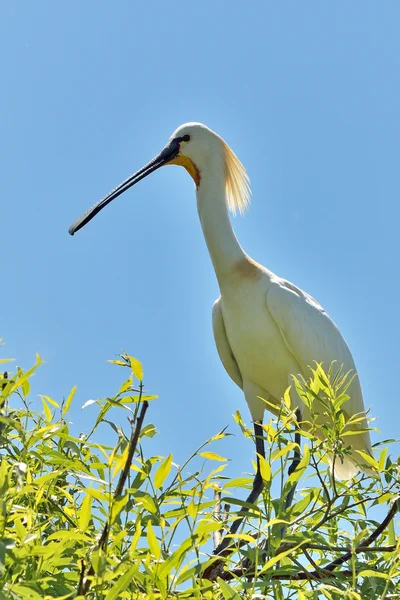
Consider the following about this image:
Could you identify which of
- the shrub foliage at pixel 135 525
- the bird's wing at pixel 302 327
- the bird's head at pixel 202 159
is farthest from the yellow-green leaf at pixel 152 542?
the bird's head at pixel 202 159

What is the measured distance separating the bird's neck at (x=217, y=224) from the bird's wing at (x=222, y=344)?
0.17 meters

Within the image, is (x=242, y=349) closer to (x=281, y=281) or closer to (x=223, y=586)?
(x=281, y=281)

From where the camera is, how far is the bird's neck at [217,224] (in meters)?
3.84

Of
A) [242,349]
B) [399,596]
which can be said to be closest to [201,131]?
[242,349]

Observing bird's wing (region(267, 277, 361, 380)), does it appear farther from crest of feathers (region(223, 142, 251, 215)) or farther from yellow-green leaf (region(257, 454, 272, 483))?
yellow-green leaf (region(257, 454, 272, 483))

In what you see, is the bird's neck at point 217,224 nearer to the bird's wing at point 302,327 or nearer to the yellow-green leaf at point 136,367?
the bird's wing at point 302,327

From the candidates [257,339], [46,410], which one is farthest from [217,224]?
[46,410]

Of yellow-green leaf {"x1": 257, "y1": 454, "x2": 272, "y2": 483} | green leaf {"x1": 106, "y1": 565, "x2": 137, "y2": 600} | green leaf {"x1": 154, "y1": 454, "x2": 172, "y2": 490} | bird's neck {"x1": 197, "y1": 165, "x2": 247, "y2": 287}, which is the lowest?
green leaf {"x1": 106, "y1": 565, "x2": 137, "y2": 600}

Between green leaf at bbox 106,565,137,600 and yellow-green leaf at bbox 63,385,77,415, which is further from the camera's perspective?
yellow-green leaf at bbox 63,385,77,415

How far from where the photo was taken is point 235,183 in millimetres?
4332

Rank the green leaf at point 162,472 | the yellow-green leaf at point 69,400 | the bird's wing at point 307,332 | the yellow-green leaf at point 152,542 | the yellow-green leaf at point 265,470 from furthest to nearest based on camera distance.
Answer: the bird's wing at point 307,332, the yellow-green leaf at point 69,400, the yellow-green leaf at point 265,470, the green leaf at point 162,472, the yellow-green leaf at point 152,542

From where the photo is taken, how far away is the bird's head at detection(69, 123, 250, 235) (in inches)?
162

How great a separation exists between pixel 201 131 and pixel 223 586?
3227mm

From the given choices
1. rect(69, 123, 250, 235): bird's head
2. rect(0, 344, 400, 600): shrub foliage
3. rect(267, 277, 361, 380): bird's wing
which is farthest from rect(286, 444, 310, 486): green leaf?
rect(69, 123, 250, 235): bird's head
